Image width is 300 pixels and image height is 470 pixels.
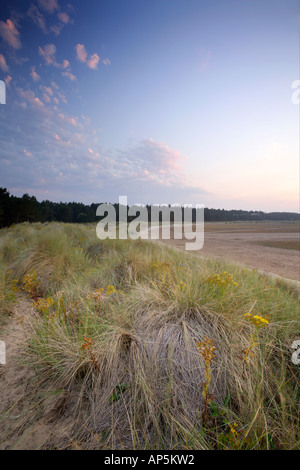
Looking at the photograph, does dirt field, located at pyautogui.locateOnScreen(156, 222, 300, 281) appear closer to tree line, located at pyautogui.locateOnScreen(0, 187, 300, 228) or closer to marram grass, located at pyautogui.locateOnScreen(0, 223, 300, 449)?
marram grass, located at pyautogui.locateOnScreen(0, 223, 300, 449)

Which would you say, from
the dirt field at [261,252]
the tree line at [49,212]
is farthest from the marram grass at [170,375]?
the tree line at [49,212]

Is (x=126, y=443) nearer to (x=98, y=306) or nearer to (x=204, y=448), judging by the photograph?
(x=204, y=448)

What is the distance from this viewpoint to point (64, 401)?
159 cm

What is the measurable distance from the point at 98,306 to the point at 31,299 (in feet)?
6.21

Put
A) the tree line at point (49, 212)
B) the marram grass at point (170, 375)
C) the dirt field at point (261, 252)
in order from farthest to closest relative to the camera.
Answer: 1. the tree line at point (49, 212)
2. the dirt field at point (261, 252)
3. the marram grass at point (170, 375)

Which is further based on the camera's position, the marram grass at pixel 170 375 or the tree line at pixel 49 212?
the tree line at pixel 49 212

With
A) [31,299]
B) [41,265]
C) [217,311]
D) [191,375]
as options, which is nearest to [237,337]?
[217,311]

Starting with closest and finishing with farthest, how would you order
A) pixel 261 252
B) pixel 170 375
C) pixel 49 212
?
pixel 170 375 → pixel 261 252 → pixel 49 212

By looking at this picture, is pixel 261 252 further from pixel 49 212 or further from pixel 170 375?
pixel 49 212

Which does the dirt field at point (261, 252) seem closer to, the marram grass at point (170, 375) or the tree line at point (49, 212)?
the marram grass at point (170, 375)

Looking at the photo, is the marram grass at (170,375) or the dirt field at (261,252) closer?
the marram grass at (170,375)

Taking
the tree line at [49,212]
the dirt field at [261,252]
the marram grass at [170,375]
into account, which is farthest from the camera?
the tree line at [49,212]

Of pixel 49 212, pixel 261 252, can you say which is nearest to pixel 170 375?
pixel 261 252

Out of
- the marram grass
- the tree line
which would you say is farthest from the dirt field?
the tree line
